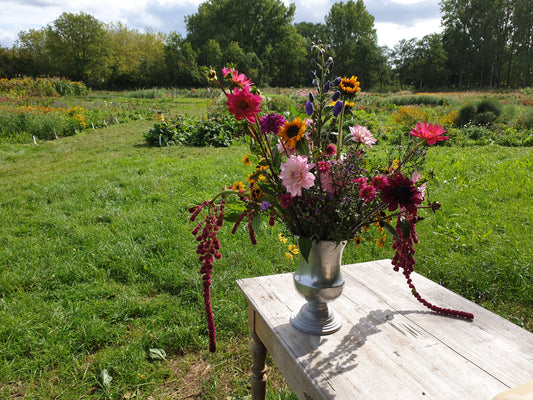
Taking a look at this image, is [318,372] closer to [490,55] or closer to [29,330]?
[29,330]

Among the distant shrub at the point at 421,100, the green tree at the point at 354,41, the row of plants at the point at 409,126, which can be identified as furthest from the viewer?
the green tree at the point at 354,41

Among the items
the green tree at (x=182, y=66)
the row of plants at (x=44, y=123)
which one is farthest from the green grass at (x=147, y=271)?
the green tree at (x=182, y=66)

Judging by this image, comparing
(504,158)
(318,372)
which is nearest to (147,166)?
(318,372)

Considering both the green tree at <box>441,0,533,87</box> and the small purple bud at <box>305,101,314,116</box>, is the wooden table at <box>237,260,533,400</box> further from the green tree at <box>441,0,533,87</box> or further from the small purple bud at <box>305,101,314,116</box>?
the green tree at <box>441,0,533,87</box>

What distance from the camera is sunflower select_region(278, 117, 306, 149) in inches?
39.8

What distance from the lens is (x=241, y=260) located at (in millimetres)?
3285

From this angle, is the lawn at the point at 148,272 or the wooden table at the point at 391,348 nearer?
the wooden table at the point at 391,348

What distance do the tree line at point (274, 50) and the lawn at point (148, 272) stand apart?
28198 mm

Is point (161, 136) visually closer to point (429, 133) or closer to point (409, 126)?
point (409, 126)

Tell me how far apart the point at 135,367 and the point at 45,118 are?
30.4ft

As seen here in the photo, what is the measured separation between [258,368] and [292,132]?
119 cm

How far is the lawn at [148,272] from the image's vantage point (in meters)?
2.14

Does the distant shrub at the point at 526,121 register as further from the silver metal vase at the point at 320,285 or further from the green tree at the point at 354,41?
the green tree at the point at 354,41

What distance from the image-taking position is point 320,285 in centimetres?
121
